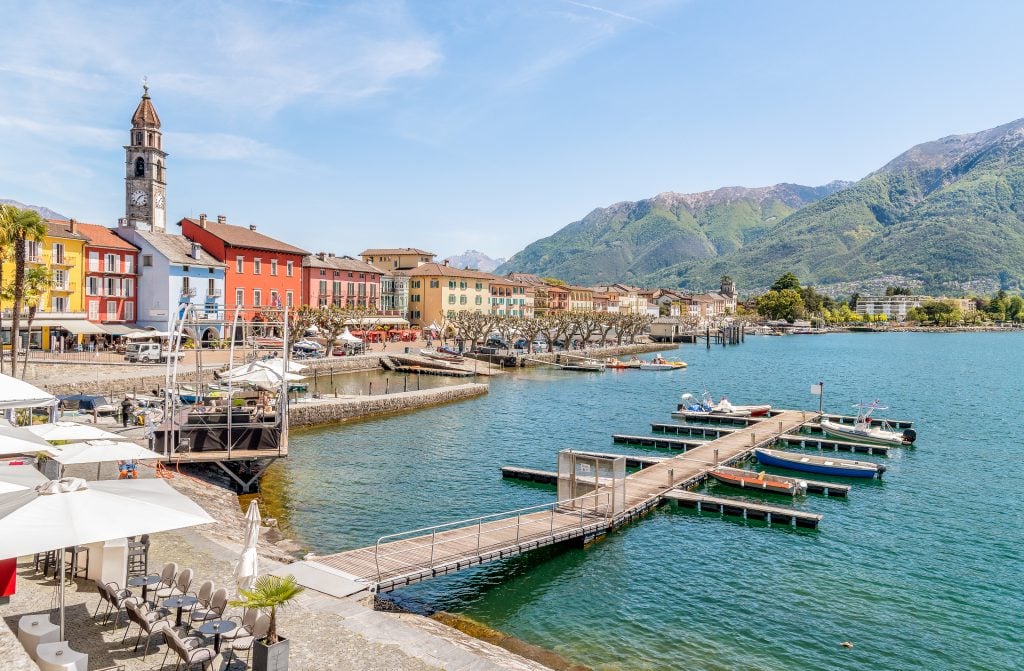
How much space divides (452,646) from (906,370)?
9552 centimetres

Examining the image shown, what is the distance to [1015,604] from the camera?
19312 millimetres

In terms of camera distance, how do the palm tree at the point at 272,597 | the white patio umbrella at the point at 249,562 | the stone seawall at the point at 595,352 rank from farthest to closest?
the stone seawall at the point at 595,352, the white patio umbrella at the point at 249,562, the palm tree at the point at 272,597

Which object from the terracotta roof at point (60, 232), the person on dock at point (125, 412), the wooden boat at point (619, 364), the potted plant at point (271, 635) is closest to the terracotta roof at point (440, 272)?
the wooden boat at point (619, 364)

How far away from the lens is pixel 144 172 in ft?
264

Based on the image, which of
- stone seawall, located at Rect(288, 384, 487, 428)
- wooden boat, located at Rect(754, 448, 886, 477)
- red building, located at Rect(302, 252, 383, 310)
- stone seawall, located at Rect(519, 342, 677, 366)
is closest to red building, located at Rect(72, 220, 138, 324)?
red building, located at Rect(302, 252, 383, 310)

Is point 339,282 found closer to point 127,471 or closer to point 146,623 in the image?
point 127,471

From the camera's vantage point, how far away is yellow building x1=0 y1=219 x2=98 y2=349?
58625 mm

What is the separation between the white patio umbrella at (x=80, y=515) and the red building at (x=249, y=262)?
64.1 m

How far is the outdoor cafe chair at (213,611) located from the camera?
11688 millimetres

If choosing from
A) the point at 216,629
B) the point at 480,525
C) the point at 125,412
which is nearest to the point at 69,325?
the point at 125,412

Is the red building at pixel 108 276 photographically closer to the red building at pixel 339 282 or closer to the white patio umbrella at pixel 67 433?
the red building at pixel 339 282

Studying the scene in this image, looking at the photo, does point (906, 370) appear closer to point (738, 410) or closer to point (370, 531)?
point (738, 410)

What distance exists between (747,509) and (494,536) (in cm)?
1138

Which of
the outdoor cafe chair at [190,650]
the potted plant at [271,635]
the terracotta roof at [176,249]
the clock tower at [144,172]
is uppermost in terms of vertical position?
the clock tower at [144,172]
